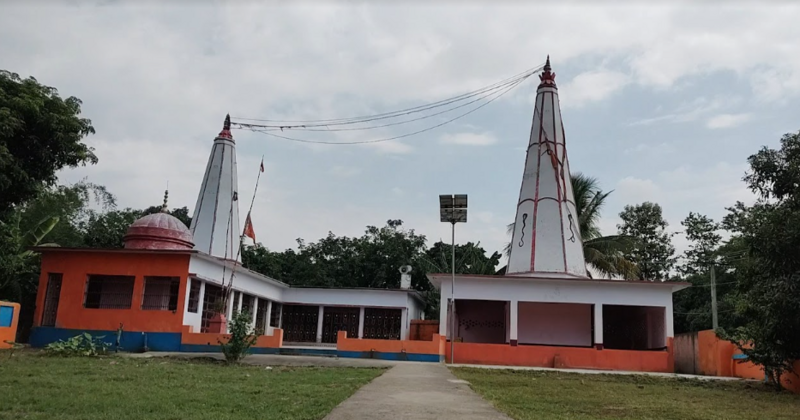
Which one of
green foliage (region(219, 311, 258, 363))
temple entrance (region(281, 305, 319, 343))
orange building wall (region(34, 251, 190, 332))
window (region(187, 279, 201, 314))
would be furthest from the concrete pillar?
green foliage (region(219, 311, 258, 363))

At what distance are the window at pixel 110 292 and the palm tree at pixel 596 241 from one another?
15.3 m

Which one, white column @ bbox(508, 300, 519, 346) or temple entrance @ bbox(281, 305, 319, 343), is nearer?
white column @ bbox(508, 300, 519, 346)

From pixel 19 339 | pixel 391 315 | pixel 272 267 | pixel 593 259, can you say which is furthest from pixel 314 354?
pixel 272 267

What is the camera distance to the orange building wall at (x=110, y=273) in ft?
63.0

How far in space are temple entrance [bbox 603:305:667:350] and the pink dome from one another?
625 inches

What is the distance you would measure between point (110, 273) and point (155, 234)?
2280mm

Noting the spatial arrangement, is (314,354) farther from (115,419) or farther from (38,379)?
(115,419)

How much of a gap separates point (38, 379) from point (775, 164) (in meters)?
14.1

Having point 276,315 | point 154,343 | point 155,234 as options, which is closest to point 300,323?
point 276,315

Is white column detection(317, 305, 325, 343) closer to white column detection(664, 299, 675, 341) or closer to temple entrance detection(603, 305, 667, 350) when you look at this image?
temple entrance detection(603, 305, 667, 350)

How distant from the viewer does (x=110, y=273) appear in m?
19.8

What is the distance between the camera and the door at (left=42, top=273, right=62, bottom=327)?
64.7 ft

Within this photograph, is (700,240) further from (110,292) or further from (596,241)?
(110,292)

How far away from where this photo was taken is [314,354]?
19500 millimetres
